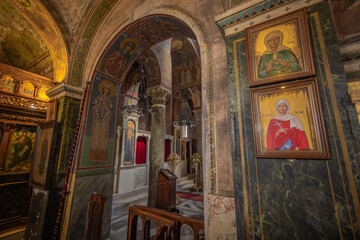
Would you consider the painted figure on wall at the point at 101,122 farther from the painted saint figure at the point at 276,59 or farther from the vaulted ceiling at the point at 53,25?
the painted saint figure at the point at 276,59

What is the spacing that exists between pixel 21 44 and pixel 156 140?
6.03 m

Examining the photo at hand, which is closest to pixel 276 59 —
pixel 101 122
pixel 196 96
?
pixel 101 122

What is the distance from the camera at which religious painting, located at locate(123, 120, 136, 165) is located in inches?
324

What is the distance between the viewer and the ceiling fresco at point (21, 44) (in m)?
4.83

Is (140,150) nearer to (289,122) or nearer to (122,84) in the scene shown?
(122,84)

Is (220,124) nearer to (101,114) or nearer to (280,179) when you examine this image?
(280,179)

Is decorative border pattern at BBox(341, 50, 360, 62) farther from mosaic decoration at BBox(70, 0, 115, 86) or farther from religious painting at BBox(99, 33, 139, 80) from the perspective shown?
mosaic decoration at BBox(70, 0, 115, 86)

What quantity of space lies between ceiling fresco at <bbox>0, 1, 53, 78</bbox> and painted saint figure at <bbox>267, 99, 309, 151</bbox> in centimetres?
718

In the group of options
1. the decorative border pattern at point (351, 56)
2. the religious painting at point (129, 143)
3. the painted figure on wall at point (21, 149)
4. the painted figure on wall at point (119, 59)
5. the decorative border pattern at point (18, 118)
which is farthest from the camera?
the religious painting at point (129, 143)

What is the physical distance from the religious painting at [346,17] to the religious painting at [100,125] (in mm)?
4949

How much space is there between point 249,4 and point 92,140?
415 centimetres

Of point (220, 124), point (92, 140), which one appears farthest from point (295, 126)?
point (92, 140)

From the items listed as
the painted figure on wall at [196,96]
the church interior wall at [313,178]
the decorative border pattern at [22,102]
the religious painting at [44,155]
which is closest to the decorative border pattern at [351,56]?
the church interior wall at [313,178]

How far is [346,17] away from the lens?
2.62 metres
